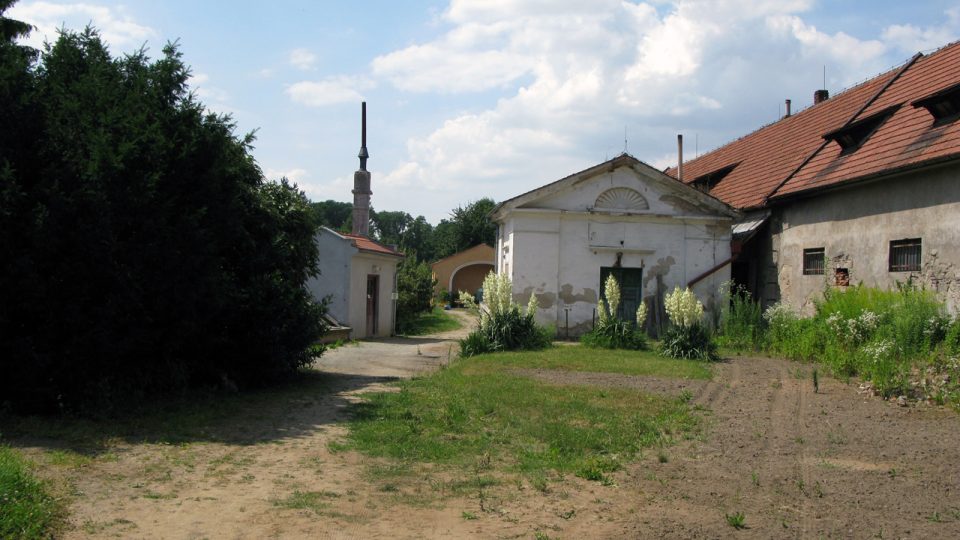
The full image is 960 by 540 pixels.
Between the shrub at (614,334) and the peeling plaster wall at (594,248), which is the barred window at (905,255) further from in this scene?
the peeling plaster wall at (594,248)

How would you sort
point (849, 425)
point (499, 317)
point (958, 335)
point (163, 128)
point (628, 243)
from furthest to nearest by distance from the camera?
1. point (628, 243)
2. point (499, 317)
3. point (958, 335)
4. point (163, 128)
5. point (849, 425)

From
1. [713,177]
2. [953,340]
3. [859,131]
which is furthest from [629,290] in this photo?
[953,340]

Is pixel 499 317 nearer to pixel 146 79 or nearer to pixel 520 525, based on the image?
pixel 146 79

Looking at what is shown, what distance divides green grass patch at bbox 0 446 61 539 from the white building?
15577 mm

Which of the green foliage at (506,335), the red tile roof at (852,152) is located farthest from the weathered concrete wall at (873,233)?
the green foliage at (506,335)

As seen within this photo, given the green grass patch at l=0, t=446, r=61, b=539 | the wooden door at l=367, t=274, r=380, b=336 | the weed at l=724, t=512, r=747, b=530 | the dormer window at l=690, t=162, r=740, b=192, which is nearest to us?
the green grass patch at l=0, t=446, r=61, b=539

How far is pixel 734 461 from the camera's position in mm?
6875

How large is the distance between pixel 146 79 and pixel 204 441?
4916 millimetres

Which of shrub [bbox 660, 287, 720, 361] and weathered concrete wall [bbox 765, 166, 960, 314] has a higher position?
weathered concrete wall [bbox 765, 166, 960, 314]

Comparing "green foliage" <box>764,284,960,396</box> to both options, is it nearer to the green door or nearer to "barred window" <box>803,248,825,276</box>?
"barred window" <box>803,248,825,276</box>

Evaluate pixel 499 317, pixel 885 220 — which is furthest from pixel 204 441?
pixel 885 220

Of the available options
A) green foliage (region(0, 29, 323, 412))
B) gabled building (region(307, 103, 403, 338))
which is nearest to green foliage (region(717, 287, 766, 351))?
gabled building (region(307, 103, 403, 338))

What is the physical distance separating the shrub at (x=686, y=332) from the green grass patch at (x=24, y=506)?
1226 cm

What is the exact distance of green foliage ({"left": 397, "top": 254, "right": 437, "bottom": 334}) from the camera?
28922 millimetres
